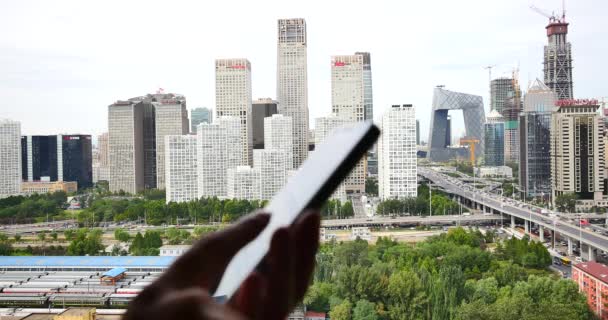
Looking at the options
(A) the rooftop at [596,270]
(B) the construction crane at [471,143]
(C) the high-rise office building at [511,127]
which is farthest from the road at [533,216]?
(B) the construction crane at [471,143]

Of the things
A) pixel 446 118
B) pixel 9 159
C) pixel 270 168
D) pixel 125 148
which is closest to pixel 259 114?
pixel 125 148

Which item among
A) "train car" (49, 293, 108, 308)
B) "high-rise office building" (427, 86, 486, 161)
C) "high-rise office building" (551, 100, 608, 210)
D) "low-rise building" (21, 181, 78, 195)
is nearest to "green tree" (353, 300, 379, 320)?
"train car" (49, 293, 108, 308)

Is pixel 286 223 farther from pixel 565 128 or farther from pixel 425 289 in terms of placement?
pixel 565 128

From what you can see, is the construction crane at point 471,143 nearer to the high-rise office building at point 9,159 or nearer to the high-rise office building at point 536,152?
the high-rise office building at point 536,152

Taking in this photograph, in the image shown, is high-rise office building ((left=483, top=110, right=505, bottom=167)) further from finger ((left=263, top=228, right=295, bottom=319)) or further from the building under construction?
finger ((left=263, top=228, right=295, bottom=319))

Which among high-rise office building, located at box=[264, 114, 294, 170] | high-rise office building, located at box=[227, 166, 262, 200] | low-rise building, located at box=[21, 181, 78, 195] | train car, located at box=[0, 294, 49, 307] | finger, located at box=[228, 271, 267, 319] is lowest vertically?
train car, located at box=[0, 294, 49, 307]
